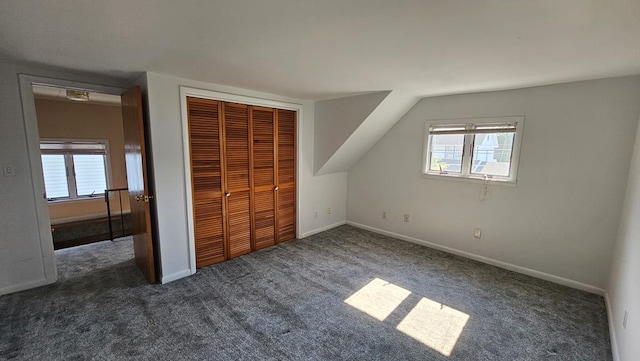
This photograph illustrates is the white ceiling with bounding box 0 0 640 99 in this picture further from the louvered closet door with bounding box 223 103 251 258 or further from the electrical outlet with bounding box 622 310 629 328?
the electrical outlet with bounding box 622 310 629 328

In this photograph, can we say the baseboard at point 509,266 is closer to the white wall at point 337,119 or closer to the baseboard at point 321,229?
the baseboard at point 321,229

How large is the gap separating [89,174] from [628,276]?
7790mm

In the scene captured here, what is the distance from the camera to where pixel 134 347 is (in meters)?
1.88

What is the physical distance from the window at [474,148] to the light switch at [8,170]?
449 centimetres

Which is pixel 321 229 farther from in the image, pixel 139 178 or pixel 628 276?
pixel 628 276

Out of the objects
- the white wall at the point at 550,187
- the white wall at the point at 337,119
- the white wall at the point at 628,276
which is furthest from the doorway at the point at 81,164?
the white wall at the point at 628,276

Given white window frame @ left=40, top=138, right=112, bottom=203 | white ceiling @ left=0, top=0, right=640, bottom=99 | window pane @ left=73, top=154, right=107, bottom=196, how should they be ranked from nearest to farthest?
1. white ceiling @ left=0, top=0, right=640, bottom=99
2. white window frame @ left=40, top=138, right=112, bottom=203
3. window pane @ left=73, top=154, right=107, bottom=196

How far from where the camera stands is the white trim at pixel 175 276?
9.05ft

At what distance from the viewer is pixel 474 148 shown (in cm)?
336

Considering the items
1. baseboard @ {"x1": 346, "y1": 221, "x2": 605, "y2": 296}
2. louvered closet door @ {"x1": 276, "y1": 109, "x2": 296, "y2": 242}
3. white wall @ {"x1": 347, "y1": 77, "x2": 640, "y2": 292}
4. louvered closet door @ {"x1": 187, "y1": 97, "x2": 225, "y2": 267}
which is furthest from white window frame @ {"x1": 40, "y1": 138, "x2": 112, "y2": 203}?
white wall @ {"x1": 347, "y1": 77, "x2": 640, "y2": 292}

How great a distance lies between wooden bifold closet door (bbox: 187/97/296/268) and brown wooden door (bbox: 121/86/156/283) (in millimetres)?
451

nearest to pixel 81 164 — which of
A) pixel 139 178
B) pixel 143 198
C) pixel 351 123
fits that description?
pixel 139 178

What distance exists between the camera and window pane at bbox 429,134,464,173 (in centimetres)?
351

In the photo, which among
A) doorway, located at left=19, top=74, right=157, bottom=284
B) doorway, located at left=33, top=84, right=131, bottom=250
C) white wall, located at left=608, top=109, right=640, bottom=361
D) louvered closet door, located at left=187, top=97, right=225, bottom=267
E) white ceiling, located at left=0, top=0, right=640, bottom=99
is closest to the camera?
white ceiling, located at left=0, top=0, right=640, bottom=99
